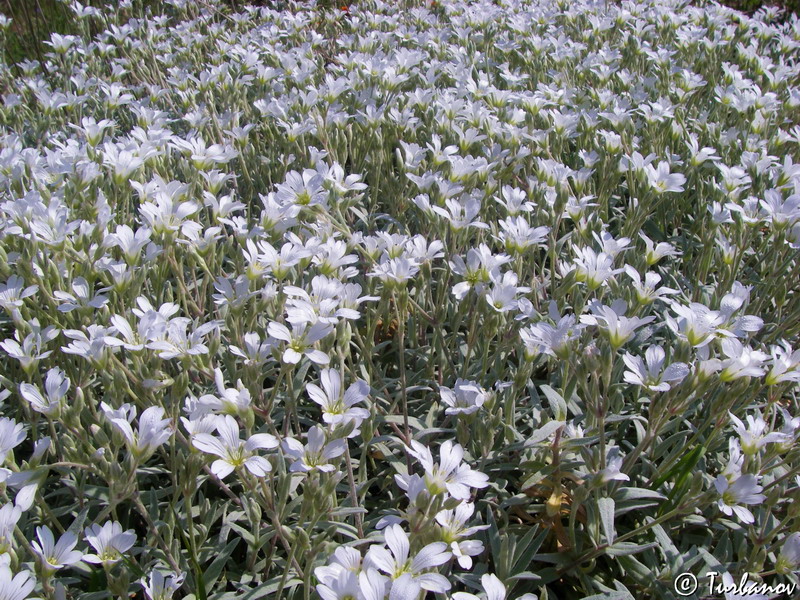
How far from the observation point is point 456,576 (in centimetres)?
175

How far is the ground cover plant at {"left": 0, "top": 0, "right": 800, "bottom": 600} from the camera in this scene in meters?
1.65

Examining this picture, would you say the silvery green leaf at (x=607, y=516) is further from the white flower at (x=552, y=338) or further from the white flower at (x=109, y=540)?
the white flower at (x=109, y=540)

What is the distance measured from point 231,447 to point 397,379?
3.29 feet

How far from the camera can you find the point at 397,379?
2508 millimetres

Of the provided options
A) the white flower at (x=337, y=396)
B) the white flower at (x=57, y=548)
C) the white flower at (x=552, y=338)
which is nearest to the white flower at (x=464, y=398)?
the white flower at (x=552, y=338)

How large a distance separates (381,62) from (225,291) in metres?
2.84

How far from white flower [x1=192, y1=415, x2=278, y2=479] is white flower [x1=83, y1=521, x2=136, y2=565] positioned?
1.06 ft

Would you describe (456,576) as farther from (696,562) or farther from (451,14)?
(451,14)

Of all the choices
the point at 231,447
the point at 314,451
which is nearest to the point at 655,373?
the point at 314,451

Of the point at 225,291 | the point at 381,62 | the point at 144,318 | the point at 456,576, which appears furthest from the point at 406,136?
the point at 456,576

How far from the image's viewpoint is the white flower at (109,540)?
5.25ft

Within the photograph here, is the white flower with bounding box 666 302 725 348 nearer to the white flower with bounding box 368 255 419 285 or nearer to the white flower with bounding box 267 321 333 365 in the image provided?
the white flower with bounding box 368 255 419 285

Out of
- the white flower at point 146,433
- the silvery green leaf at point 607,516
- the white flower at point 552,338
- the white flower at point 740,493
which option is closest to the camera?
the white flower at point 146,433

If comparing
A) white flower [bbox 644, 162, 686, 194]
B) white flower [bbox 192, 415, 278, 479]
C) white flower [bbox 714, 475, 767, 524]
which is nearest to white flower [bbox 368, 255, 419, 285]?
white flower [bbox 192, 415, 278, 479]
